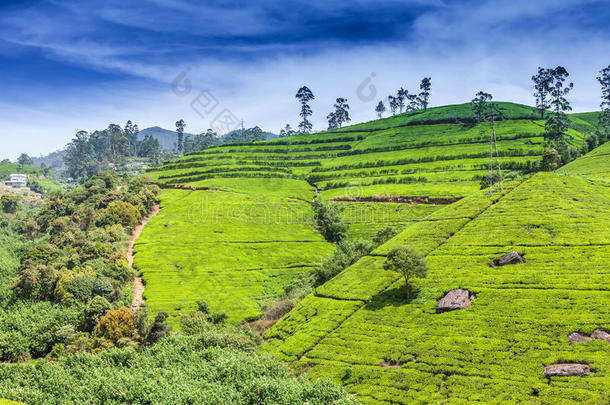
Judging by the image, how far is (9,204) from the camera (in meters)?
179

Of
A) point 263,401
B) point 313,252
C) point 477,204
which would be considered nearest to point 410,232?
point 477,204

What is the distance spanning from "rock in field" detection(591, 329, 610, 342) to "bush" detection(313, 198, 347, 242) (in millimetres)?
74620

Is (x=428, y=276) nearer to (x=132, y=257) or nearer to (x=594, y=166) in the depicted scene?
(x=132, y=257)

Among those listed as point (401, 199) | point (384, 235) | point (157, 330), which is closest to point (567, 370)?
point (157, 330)

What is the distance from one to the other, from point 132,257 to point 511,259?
84.7 m

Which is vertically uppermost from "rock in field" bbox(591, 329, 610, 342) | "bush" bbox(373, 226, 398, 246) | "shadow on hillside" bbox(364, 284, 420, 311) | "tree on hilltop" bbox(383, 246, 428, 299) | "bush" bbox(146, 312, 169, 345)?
"tree on hilltop" bbox(383, 246, 428, 299)

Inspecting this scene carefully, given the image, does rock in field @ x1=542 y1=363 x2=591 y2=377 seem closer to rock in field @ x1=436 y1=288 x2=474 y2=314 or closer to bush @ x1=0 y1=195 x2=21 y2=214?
rock in field @ x1=436 y1=288 x2=474 y2=314

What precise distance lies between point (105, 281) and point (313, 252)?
5073 cm

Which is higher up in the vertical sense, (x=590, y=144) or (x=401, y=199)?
(x=590, y=144)

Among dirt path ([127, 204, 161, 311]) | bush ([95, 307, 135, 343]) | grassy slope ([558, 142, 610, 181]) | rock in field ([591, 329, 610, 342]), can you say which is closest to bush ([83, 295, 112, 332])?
bush ([95, 307, 135, 343])

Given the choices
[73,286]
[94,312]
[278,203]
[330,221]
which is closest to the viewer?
[94,312]

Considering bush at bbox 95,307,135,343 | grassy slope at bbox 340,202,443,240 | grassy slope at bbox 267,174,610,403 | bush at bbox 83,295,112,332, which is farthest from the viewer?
grassy slope at bbox 340,202,443,240

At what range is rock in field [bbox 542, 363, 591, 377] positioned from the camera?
3944 centimetres

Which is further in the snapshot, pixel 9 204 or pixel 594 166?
pixel 9 204
